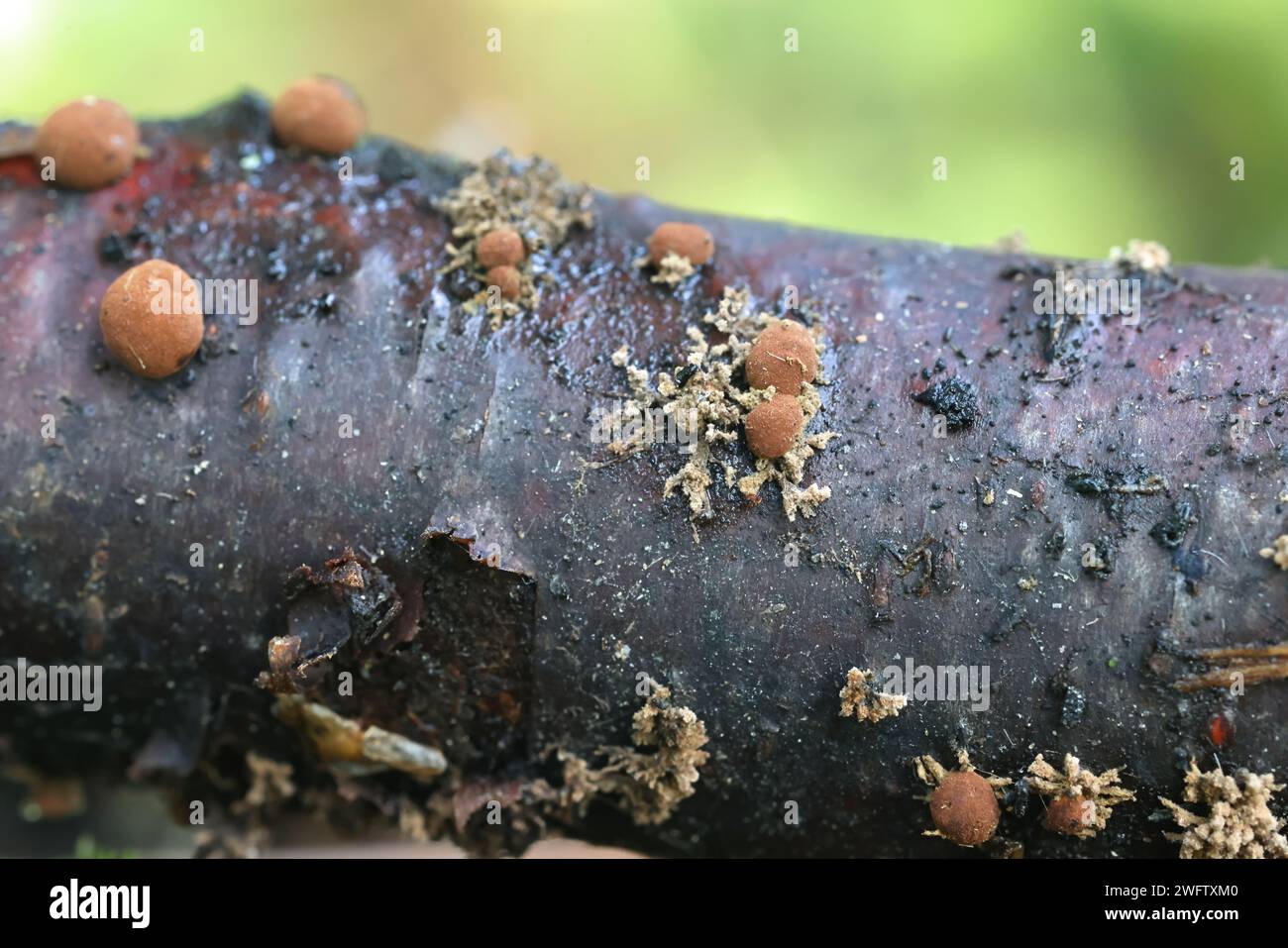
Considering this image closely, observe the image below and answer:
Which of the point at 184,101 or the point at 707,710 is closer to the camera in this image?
the point at 707,710

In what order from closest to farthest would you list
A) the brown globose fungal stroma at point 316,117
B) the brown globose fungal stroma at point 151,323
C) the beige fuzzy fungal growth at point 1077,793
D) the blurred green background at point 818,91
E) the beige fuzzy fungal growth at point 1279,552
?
the beige fuzzy fungal growth at point 1279,552, the beige fuzzy fungal growth at point 1077,793, the brown globose fungal stroma at point 151,323, the brown globose fungal stroma at point 316,117, the blurred green background at point 818,91

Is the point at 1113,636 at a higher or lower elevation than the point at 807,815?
higher

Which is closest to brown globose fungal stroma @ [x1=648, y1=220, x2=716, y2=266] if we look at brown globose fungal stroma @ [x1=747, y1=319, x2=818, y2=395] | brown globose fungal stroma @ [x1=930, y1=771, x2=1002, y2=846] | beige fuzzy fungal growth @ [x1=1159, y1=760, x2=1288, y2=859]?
brown globose fungal stroma @ [x1=747, y1=319, x2=818, y2=395]

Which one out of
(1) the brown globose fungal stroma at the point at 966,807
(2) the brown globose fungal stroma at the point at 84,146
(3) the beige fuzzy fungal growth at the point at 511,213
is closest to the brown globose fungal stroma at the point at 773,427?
(3) the beige fuzzy fungal growth at the point at 511,213

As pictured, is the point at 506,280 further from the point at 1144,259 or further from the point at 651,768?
the point at 1144,259

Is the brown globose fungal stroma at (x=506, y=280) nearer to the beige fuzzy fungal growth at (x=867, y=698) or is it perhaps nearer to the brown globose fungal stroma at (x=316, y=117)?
the brown globose fungal stroma at (x=316, y=117)

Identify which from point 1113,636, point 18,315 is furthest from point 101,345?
point 1113,636

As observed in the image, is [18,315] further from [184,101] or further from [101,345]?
[184,101]
